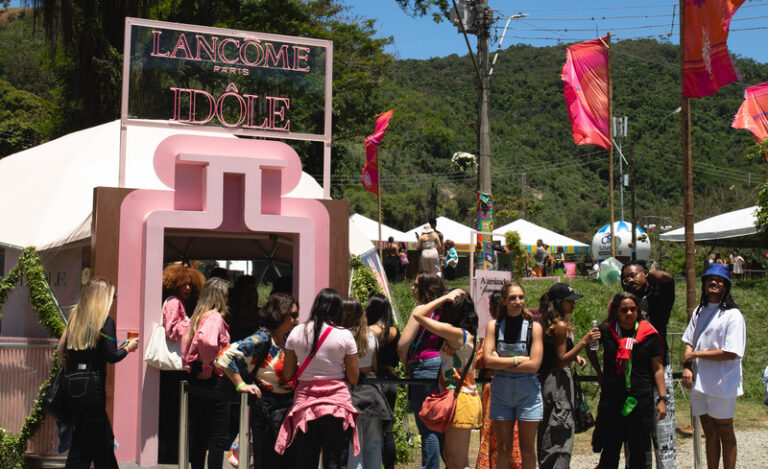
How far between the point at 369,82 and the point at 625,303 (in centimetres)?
2478

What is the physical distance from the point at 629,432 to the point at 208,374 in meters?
3.21

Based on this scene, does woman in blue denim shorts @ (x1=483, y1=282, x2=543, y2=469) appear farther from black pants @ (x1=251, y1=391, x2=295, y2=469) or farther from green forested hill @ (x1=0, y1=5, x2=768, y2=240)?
green forested hill @ (x1=0, y1=5, x2=768, y2=240)

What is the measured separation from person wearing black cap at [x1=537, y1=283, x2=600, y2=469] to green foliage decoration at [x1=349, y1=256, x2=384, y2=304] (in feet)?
9.93

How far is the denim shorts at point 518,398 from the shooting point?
5820mm

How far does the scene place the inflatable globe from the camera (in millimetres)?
35297

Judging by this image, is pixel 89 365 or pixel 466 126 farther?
pixel 466 126

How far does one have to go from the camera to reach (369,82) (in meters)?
29.7

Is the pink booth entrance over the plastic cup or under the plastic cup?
over

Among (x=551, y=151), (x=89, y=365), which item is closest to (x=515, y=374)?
(x=89, y=365)

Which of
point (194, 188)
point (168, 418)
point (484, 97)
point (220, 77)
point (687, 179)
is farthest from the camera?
point (484, 97)

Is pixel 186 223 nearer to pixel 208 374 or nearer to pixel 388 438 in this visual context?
pixel 208 374

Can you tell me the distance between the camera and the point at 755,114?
1186 cm

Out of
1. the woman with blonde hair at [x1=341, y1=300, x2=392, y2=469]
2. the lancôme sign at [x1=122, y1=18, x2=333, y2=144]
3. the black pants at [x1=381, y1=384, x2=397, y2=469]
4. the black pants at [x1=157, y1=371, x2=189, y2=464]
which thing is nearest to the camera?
the woman with blonde hair at [x1=341, y1=300, x2=392, y2=469]

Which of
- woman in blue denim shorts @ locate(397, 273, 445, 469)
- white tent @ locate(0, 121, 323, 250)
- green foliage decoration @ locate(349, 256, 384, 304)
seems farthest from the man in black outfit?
white tent @ locate(0, 121, 323, 250)
